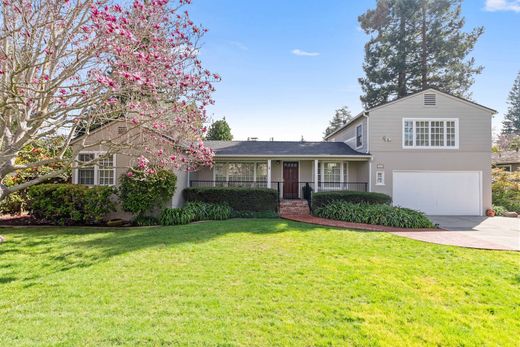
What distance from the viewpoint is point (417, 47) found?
76.8 ft

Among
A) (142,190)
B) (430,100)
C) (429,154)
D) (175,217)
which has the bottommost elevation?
Result: (175,217)

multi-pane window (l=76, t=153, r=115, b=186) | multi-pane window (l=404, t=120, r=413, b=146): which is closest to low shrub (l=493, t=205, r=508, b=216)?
multi-pane window (l=404, t=120, r=413, b=146)

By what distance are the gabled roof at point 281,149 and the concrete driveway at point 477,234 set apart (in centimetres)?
539

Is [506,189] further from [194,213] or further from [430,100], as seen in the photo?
[194,213]

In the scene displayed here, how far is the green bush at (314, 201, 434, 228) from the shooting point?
10.2 meters

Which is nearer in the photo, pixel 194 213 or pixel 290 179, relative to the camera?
pixel 194 213

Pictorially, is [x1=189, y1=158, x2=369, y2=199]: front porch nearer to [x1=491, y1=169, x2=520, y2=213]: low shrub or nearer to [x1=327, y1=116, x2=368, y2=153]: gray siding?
[x1=327, y1=116, x2=368, y2=153]: gray siding

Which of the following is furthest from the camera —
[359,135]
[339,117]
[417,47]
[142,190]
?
[339,117]

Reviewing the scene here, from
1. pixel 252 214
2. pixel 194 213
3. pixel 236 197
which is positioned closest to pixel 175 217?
pixel 194 213

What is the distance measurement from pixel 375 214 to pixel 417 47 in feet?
66.6

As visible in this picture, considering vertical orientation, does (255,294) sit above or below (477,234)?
above

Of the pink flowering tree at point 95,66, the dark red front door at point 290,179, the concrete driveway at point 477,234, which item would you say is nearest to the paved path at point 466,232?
the concrete driveway at point 477,234

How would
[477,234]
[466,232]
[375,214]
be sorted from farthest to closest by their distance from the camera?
[375,214], [466,232], [477,234]

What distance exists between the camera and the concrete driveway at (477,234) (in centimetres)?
759
